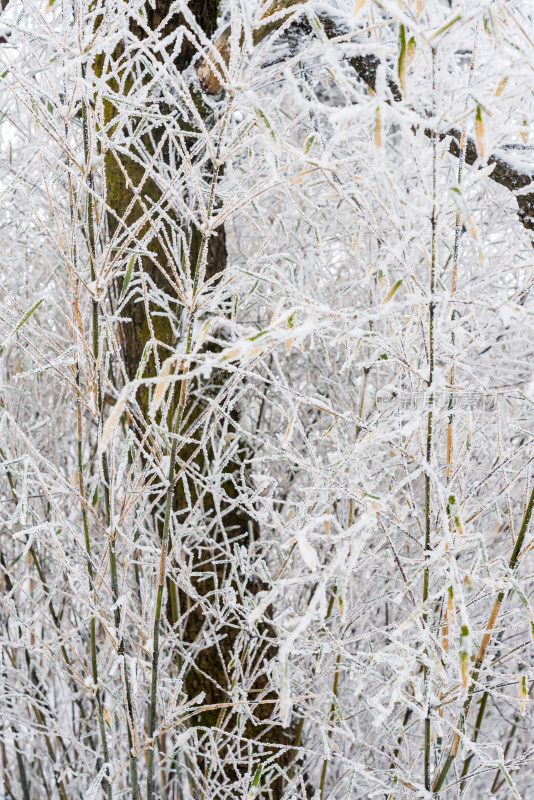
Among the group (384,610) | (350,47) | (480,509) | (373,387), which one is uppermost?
(350,47)

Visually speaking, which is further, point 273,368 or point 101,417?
point 273,368

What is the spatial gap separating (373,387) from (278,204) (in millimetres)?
854

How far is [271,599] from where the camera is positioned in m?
0.71

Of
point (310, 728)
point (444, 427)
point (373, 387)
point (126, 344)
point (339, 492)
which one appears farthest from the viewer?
point (310, 728)

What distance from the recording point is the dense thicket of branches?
2.52ft

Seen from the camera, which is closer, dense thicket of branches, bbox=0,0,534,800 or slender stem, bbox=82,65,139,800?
dense thicket of branches, bbox=0,0,534,800

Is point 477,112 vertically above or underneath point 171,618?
above

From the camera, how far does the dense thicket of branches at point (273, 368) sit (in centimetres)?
77

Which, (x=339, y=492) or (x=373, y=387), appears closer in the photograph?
(x=339, y=492)

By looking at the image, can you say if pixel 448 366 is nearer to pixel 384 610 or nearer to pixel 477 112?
pixel 477 112

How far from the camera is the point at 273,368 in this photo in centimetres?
213

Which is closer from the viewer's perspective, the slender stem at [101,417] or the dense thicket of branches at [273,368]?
the dense thicket of branches at [273,368]

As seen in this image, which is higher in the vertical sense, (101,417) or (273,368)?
(101,417)

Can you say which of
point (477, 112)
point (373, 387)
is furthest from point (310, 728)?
point (477, 112)
